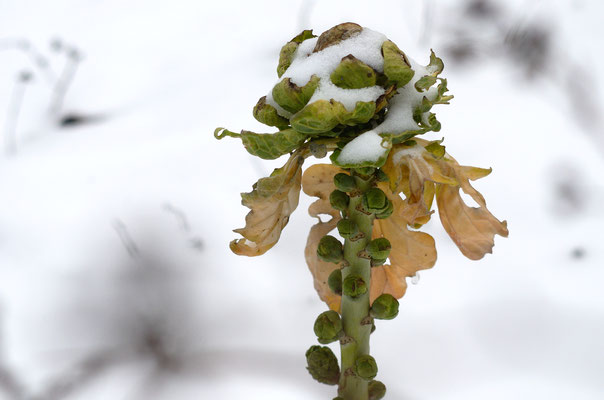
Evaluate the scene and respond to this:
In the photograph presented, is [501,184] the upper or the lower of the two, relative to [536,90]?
lower

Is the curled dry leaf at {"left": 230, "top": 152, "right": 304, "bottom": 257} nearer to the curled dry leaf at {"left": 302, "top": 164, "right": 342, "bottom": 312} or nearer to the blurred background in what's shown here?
the curled dry leaf at {"left": 302, "top": 164, "right": 342, "bottom": 312}

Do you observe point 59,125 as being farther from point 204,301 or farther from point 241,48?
point 204,301

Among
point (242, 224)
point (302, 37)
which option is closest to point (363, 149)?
point (302, 37)

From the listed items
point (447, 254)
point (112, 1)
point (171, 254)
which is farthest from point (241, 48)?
point (447, 254)

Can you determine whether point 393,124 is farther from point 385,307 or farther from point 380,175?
point 385,307

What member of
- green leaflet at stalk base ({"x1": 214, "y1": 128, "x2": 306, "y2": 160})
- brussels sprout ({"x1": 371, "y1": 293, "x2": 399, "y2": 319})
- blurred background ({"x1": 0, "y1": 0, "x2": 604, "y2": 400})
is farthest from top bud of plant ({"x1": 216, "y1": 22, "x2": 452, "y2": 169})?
blurred background ({"x1": 0, "y1": 0, "x2": 604, "y2": 400})

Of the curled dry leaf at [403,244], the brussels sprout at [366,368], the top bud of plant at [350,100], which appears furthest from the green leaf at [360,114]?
the brussels sprout at [366,368]

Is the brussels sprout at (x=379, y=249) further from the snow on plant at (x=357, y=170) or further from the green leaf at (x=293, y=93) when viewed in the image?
the green leaf at (x=293, y=93)
